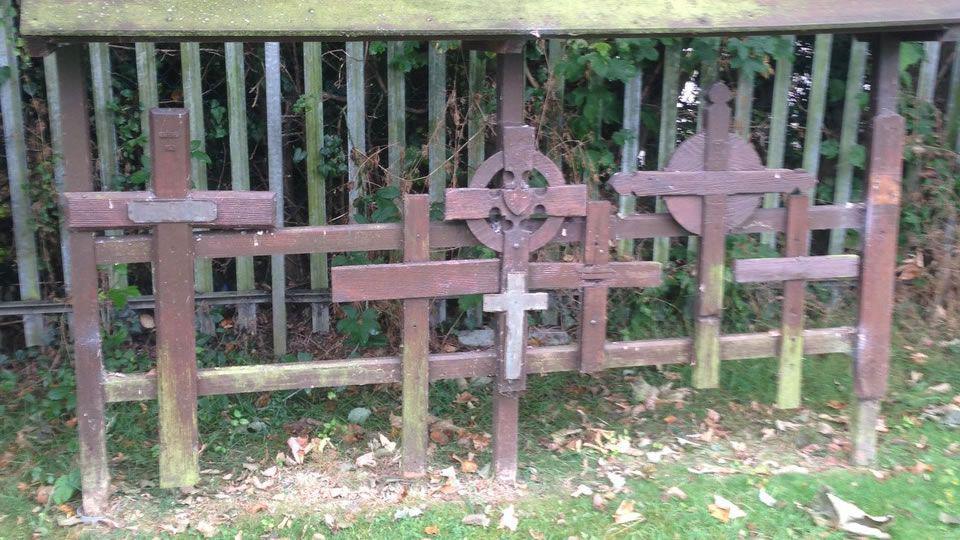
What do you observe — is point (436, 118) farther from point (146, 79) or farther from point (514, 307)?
point (514, 307)

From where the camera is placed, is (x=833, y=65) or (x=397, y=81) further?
(x=833, y=65)

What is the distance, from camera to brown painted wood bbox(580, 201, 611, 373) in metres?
3.70

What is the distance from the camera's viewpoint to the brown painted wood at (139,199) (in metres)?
3.26

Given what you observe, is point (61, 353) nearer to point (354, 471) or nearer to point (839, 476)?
point (354, 471)

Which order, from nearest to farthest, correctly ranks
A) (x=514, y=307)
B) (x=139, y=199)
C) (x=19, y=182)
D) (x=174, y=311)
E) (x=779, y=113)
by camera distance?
(x=139, y=199), (x=174, y=311), (x=514, y=307), (x=19, y=182), (x=779, y=113)

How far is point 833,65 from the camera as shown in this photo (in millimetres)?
5684

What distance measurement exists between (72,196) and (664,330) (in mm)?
3513

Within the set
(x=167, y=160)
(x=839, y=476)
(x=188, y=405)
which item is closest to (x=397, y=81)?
(x=167, y=160)

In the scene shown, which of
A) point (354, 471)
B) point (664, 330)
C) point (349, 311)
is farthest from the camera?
point (664, 330)

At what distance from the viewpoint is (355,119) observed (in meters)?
5.00

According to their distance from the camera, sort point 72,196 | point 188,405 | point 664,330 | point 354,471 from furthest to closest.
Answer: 1. point 664,330
2. point 354,471
3. point 188,405
4. point 72,196

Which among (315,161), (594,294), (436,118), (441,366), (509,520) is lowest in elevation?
(509,520)

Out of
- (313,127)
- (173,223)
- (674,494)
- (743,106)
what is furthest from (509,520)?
(743,106)

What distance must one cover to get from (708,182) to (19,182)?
12.0 feet
